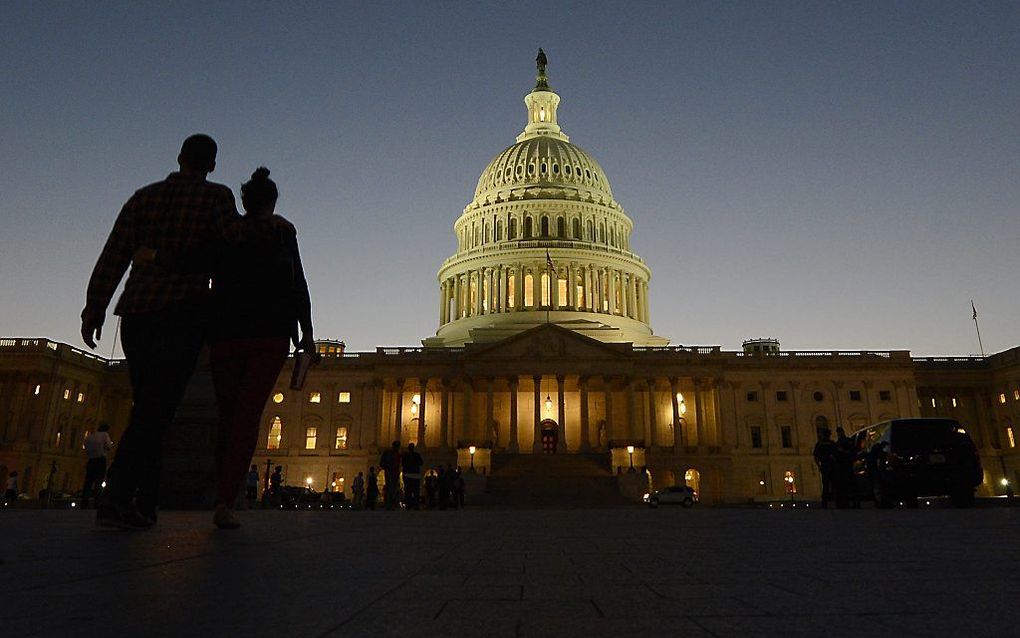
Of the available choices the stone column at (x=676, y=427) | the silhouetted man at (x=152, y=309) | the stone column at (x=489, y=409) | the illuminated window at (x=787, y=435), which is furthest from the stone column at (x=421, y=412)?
the silhouetted man at (x=152, y=309)

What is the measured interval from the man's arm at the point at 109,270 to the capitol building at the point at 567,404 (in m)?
51.5

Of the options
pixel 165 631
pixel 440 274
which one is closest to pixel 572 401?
pixel 440 274

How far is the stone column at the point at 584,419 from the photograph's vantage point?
63.4 metres

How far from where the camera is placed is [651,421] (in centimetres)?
6781

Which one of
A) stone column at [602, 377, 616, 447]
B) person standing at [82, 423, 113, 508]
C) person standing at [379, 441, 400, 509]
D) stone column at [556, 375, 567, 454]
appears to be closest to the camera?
person standing at [82, 423, 113, 508]

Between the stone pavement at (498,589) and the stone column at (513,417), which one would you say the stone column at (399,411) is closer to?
the stone column at (513,417)

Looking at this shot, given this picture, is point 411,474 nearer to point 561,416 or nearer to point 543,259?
point 561,416

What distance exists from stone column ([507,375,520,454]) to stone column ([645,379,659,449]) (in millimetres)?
12235

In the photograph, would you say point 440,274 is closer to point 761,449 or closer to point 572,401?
point 572,401

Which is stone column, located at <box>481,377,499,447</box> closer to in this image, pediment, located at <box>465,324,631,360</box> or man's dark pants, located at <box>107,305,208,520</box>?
pediment, located at <box>465,324,631,360</box>

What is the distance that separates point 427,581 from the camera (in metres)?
4.24

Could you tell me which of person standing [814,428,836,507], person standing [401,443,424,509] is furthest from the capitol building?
person standing [814,428,836,507]

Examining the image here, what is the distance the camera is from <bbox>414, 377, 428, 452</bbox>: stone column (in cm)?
6788

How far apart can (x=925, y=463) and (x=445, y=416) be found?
176 ft
